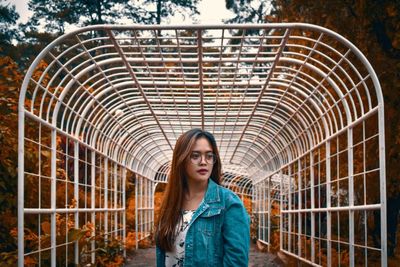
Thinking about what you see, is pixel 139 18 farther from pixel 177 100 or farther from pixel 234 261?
pixel 234 261

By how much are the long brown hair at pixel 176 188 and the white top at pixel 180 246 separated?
26mm

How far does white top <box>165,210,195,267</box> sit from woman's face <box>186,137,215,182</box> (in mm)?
199

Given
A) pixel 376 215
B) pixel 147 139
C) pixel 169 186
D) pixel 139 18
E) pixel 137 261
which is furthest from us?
pixel 139 18

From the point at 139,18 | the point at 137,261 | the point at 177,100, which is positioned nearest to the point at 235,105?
the point at 177,100

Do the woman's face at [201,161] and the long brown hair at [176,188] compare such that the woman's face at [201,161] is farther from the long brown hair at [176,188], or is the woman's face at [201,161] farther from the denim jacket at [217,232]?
the denim jacket at [217,232]

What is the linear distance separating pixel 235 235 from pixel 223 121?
10923 mm

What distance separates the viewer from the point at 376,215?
12.6 m

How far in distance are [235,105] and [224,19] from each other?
588 inches

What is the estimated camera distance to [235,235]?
3637 millimetres

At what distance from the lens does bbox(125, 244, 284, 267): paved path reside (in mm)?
15469

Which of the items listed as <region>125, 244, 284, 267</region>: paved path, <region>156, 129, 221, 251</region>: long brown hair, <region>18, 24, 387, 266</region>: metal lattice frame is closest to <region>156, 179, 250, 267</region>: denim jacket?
<region>156, 129, 221, 251</region>: long brown hair

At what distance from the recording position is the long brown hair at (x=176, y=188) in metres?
3.81

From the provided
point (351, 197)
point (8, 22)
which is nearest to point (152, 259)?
point (351, 197)

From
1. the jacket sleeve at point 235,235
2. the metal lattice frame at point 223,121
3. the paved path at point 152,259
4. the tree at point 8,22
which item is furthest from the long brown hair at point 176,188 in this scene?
the tree at point 8,22
